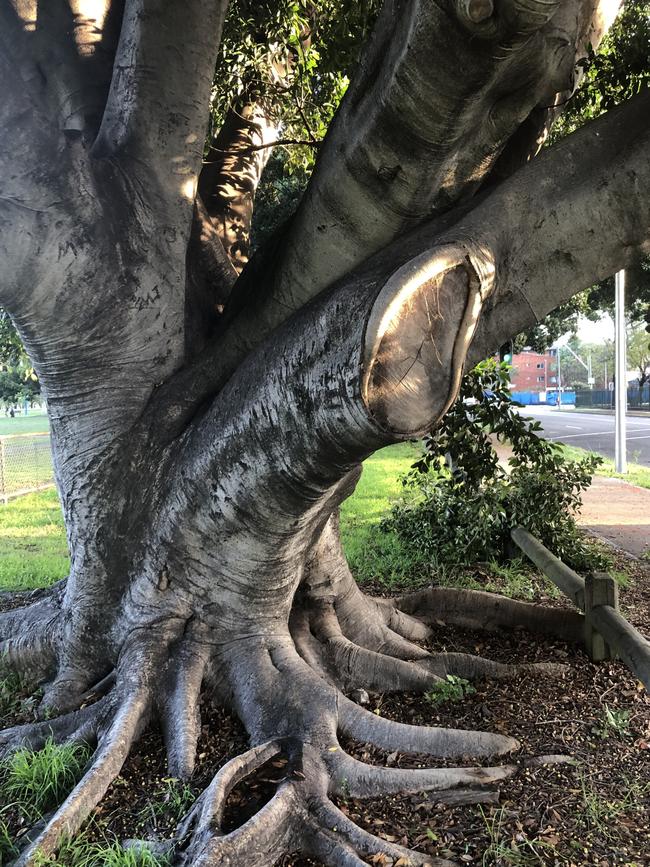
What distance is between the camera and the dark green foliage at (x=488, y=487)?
5.28 meters

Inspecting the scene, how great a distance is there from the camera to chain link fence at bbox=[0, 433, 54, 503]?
11572mm

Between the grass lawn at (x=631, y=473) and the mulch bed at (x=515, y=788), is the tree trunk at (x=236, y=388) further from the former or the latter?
the grass lawn at (x=631, y=473)

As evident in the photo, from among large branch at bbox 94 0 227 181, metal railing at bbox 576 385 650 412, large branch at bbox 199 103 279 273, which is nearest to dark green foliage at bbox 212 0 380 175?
large branch at bbox 199 103 279 273

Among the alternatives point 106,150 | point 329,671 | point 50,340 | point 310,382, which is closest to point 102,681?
point 329,671

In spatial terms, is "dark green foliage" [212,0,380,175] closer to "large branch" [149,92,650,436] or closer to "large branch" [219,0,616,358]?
"large branch" [219,0,616,358]

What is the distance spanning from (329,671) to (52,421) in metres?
2.08

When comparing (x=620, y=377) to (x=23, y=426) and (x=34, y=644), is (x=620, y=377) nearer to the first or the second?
(x=34, y=644)

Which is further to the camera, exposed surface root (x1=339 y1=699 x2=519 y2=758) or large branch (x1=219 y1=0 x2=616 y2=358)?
exposed surface root (x1=339 y1=699 x2=519 y2=758)

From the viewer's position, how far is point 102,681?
3510 mm

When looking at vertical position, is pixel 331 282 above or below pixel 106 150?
below

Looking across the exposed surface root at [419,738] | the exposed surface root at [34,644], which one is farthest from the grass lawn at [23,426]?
the exposed surface root at [419,738]

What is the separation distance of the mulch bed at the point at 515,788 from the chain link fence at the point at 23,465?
31.5ft

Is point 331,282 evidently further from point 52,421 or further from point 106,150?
point 52,421

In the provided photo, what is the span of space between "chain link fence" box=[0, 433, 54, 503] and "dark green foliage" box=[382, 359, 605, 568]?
724cm
